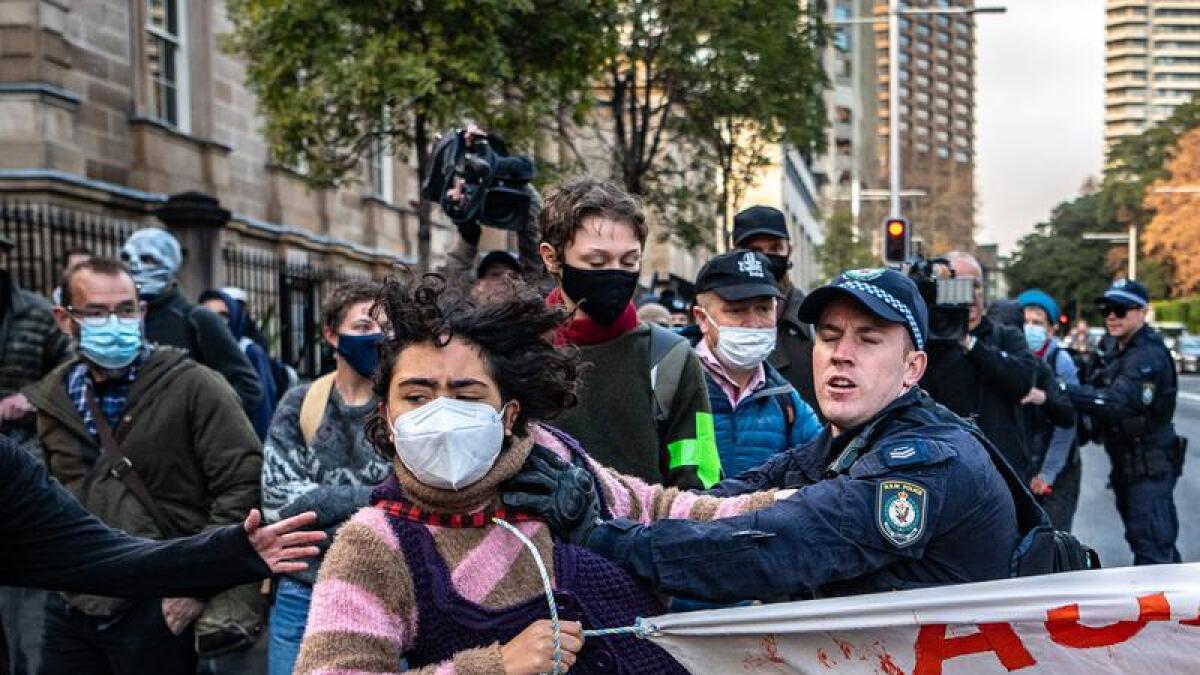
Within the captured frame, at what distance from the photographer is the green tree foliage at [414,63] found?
1255cm

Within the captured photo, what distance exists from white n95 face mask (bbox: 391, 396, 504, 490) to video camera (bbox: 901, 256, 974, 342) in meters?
3.61

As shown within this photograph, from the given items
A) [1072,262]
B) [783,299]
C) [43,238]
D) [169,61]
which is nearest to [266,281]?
[169,61]

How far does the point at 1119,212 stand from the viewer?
265 feet

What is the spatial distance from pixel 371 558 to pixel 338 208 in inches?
849

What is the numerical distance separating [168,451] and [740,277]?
85.0 inches

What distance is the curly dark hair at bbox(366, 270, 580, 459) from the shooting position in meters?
2.50

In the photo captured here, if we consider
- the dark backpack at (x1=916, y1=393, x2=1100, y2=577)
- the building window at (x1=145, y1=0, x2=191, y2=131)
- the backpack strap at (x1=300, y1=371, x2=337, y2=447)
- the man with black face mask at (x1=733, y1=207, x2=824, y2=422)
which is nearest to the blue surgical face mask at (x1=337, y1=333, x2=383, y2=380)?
the backpack strap at (x1=300, y1=371, x2=337, y2=447)

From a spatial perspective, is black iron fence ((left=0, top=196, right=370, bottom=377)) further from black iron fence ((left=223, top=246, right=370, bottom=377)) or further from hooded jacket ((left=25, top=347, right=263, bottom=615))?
hooded jacket ((left=25, top=347, right=263, bottom=615))

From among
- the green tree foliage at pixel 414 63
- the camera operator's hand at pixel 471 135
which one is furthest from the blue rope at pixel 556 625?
the green tree foliage at pixel 414 63

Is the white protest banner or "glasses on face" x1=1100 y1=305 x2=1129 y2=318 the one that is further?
"glasses on face" x1=1100 y1=305 x2=1129 y2=318

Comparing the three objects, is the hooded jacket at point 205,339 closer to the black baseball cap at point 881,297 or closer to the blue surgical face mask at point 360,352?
the blue surgical face mask at point 360,352

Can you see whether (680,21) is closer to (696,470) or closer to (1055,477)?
(1055,477)

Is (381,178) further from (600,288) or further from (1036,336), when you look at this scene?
(600,288)

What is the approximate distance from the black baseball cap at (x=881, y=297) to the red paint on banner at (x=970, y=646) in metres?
0.66
